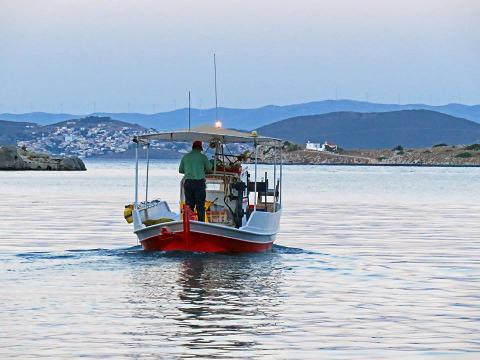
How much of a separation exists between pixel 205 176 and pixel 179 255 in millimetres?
2847

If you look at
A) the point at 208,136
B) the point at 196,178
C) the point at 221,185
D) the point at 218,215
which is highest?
the point at 208,136

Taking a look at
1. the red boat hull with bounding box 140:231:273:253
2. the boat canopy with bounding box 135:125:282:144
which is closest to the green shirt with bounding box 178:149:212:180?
the boat canopy with bounding box 135:125:282:144

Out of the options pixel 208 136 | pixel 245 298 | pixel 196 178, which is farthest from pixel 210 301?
pixel 208 136

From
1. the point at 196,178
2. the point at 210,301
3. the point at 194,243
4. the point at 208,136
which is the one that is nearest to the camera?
the point at 210,301

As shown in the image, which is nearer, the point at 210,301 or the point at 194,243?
the point at 210,301

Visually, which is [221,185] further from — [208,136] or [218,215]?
[208,136]

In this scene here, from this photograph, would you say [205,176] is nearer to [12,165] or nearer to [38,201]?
[38,201]

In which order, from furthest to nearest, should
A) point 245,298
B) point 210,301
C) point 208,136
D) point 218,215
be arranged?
1. point 208,136
2. point 218,215
3. point 245,298
4. point 210,301

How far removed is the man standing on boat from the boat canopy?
120cm

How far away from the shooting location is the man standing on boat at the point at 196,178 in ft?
105

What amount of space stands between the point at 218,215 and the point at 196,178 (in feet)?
6.73

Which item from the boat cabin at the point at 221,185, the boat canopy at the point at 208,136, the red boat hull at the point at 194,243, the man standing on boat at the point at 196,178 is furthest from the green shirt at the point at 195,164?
the red boat hull at the point at 194,243

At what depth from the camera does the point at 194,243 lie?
104 feet

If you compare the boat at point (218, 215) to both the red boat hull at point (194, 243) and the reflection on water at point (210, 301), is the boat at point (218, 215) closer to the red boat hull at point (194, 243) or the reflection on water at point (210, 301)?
the red boat hull at point (194, 243)
